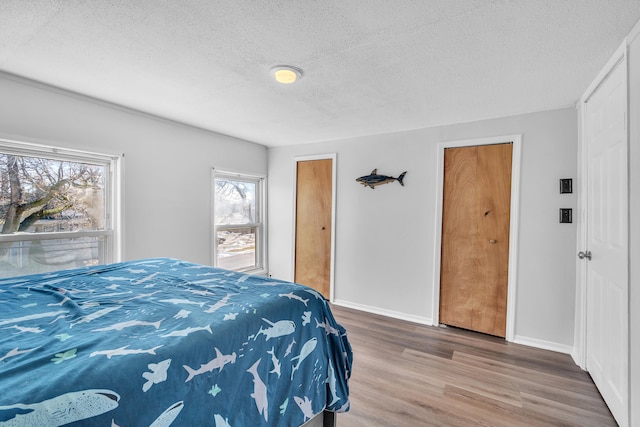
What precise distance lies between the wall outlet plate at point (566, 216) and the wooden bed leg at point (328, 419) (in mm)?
2609

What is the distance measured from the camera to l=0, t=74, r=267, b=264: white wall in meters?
2.28

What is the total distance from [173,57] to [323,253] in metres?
2.94

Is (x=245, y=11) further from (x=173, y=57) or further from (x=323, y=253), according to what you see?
(x=323, y=253)

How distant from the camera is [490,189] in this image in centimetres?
309

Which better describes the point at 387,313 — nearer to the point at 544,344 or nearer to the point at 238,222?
the point at 544,344

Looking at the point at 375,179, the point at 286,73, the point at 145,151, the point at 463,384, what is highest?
the point at 286,73

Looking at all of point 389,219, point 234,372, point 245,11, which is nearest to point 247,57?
point 245,11

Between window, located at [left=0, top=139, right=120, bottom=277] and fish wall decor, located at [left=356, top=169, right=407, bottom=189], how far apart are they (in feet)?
8.78

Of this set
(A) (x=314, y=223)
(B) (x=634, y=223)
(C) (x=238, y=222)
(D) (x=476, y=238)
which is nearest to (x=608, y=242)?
(B) (x=634, y=223)

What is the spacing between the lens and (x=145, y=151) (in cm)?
304

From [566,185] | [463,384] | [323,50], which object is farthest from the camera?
[566,185]

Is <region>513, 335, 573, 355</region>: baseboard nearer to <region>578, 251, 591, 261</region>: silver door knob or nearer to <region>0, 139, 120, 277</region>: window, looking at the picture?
<region>578, 251, 591, 261</region>: silver door knob

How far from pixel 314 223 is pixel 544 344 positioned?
286 cm

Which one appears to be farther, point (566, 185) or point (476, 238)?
point (476, 238)
